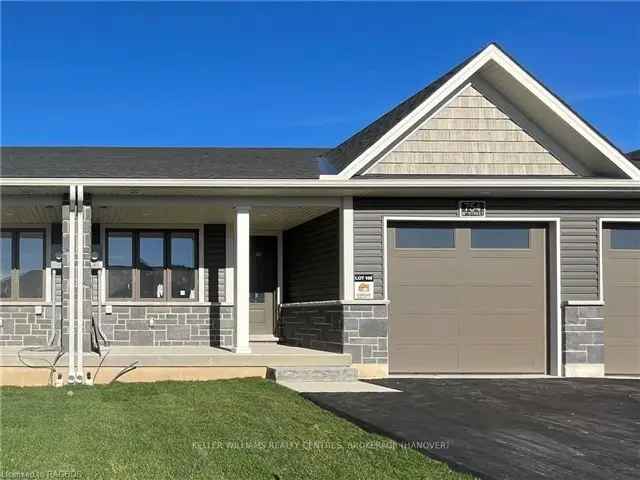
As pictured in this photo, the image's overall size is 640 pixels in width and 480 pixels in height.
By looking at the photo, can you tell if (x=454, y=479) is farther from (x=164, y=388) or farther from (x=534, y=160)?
(x=534, y=160)

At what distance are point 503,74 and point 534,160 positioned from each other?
161cm

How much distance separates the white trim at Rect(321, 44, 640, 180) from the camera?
42.6 feet

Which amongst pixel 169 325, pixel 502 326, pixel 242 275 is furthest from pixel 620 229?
pixel 169 325

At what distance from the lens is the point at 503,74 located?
13.2m

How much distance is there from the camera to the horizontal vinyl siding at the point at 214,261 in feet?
53.1

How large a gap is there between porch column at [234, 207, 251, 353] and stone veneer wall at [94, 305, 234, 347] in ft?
8.28

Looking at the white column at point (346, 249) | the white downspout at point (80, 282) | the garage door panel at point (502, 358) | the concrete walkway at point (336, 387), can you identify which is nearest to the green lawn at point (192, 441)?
the concrete walkway at point (336, 387)

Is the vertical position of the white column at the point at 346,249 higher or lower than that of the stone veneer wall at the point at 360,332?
higher

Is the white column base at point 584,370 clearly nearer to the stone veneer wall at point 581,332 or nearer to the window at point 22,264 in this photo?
the stone veneer wall at point 581,332

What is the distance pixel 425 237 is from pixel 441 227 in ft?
1.08

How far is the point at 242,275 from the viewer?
43.7 feet

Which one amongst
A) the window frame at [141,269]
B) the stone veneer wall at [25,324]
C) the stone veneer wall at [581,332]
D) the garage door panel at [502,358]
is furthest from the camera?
the window frame at [141,269]

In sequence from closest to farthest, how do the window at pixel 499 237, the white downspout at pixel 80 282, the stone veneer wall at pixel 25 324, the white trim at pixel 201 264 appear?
1. the white downspout at pixel 80 282
2. the window at pixel 499 237
3. the stone veneer wall at pixel 25 324
4. the white trim at pixel 201 264

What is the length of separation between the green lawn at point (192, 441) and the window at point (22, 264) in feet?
19.4
